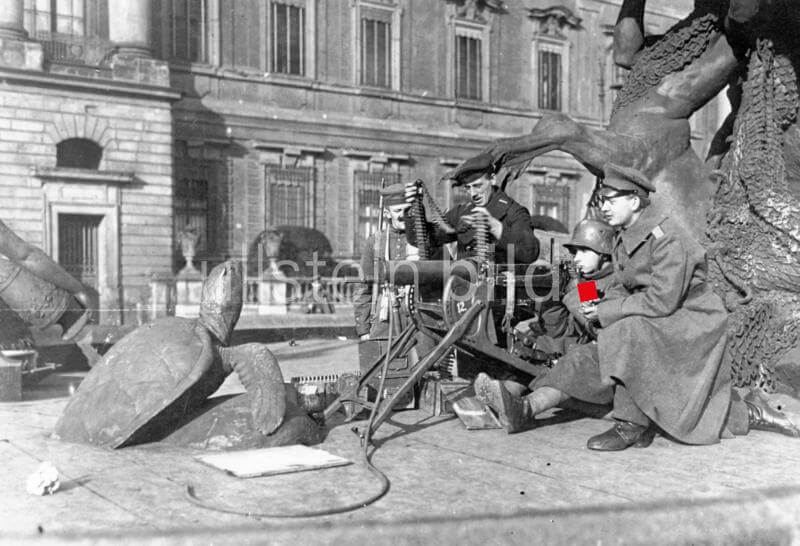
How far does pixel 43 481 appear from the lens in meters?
3.70

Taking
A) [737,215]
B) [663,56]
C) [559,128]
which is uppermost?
[663,56]

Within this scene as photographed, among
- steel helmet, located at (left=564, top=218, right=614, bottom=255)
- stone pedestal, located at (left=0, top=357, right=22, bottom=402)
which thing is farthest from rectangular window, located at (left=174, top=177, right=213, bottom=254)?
steel helmet, located at (left=564, top=218, right=614, bottom=255)

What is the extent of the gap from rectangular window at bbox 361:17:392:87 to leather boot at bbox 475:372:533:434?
22.6m

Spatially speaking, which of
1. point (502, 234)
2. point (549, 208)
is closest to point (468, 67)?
point (549, 208)

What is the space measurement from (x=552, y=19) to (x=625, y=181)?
26887 millimetres

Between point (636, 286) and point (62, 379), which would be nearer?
point (636, 286)

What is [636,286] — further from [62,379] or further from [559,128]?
[62,379]

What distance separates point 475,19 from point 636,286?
25.4m

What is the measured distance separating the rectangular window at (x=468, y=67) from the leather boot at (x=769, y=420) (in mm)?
24137

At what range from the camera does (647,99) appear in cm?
834

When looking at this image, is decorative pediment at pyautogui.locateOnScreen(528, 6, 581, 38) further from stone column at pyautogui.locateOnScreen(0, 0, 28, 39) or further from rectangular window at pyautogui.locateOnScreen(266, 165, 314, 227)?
stone column at pyautogui.locateOnScreen(0, 0, 28, 39)

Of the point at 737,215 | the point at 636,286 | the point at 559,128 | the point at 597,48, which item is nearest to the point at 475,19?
the point at 597,48

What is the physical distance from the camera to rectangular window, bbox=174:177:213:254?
79.0ft

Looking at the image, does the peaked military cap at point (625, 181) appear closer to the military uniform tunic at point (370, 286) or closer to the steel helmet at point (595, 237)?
the steel helmet at point (595, 237)
